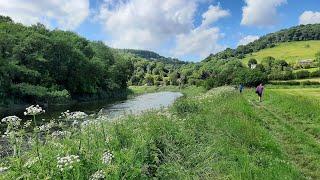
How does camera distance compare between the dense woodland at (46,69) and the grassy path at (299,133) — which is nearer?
the grassy path at (299,133)

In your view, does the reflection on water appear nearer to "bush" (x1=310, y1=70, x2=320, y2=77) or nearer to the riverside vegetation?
the riverside vegetation

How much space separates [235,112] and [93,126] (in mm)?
15849

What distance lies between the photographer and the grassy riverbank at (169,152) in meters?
7.77

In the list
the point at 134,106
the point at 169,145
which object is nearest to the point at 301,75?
the point at 134,106

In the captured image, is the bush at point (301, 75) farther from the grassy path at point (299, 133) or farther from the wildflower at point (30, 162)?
the wildflower at point (30, 162)

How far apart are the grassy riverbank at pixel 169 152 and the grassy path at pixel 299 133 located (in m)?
0.04

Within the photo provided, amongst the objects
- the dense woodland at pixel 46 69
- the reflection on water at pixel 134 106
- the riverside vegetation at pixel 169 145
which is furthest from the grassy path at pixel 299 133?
the dense woodland at pixel 46 69

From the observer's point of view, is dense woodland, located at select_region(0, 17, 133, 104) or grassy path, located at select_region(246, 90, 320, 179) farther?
dense woodland, located at select_region(0, 17, 133, 104)

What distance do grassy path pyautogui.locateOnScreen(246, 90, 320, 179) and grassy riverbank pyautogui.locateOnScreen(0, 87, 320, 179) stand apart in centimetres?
4

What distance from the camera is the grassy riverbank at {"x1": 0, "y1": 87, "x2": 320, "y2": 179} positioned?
7.77m

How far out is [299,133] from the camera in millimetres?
20797

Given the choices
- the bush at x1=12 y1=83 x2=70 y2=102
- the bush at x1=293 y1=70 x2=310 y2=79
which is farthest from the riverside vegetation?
the bush at x1=293 y1=70 x2=310 y2=79

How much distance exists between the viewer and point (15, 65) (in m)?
73.2

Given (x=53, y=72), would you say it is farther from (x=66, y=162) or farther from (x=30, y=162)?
(x=66, y=162)
